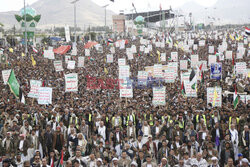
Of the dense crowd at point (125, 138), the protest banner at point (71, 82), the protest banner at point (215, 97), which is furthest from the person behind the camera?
the protest banner at point (71, 82)

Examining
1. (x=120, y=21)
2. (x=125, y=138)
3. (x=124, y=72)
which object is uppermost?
(x=120, y=21)

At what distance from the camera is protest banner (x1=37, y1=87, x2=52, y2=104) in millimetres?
13695

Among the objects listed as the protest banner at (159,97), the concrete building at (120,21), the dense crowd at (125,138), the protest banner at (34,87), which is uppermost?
the concrete building at (120,21)

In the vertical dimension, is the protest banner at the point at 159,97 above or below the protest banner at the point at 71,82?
below

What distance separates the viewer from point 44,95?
541 inches

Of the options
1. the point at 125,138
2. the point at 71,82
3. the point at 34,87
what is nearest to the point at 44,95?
the point at 34,87

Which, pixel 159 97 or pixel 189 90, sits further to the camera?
pixel 189 90

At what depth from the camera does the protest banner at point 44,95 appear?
13695 millimetres

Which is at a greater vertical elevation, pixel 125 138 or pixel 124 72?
pixel 124 72

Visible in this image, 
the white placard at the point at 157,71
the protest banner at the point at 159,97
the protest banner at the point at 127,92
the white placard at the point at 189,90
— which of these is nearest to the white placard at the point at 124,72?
the white placard at the point at 157,71

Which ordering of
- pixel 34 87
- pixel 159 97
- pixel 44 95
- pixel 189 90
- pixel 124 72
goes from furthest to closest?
1. pixel 124 72
2. pixel 189 90
3. pixel 34 87
4. pixel 159 97
5. pixel 44 95

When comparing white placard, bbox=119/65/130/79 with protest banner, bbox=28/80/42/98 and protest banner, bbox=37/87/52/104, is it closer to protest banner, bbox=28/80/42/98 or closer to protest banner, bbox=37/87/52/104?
protest banner, bbox=28/80/42/98

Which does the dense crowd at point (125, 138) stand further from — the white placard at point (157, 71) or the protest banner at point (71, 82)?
the white placard at point (157, 71)

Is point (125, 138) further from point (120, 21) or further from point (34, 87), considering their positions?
point (120, 21)
